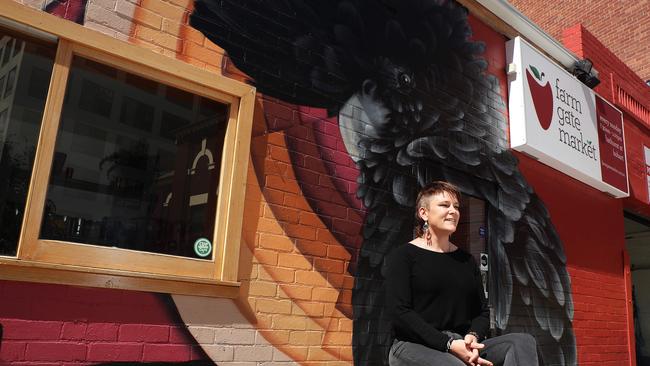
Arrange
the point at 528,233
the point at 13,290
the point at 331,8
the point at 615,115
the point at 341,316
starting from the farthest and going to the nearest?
the point at 615,115 → the point at 528,233 → the point at 331,8 → the point at 341,316 → the point at 13,290

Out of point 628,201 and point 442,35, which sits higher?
point 442,35

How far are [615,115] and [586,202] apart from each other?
175 cm

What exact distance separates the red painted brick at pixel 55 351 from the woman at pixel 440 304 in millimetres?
1562

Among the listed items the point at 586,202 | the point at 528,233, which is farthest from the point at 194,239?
the point at 586,202

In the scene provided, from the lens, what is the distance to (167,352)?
2.80 metres

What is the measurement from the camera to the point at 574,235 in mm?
6438

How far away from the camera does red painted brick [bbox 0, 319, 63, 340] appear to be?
2.37 meters

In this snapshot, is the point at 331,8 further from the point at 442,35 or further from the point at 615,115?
the point at 615,115

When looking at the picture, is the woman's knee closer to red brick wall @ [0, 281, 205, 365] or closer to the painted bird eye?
red brick wall @ [0, 281, 205, 365]

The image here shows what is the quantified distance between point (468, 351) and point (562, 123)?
15.6 feet

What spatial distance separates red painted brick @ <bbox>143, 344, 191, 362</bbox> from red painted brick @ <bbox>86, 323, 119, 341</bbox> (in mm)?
189

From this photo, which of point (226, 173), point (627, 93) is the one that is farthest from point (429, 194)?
point (627, 93)

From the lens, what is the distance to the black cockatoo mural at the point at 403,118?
144 inches

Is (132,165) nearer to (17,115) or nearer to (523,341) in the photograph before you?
(17,115)
